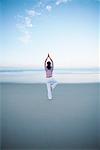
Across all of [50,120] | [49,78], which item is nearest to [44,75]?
[49,78]

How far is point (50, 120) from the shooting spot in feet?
9.32

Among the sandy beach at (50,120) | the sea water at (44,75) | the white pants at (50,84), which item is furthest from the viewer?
the sea water at (44,75)

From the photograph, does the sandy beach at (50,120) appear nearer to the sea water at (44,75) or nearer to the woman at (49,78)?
the woman at (49,78)

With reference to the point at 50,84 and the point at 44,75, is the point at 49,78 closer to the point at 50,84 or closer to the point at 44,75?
the point at 50,84

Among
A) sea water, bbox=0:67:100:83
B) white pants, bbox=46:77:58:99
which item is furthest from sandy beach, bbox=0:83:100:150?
sea water, bbox=0:67:100:83

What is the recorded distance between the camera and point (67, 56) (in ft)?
10.6

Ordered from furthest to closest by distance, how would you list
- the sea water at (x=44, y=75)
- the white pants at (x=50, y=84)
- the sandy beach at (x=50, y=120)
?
the sea water at (x=44, y=75)
the white pants at (x=50, y=84)
the sandy beach at (x=50, y=120)

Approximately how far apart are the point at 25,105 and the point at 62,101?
433mm

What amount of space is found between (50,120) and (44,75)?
64cm

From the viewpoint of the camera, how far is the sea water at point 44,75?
3241mm

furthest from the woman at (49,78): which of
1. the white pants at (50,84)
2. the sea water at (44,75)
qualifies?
the sea water at (44,75)

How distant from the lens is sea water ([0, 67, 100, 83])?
3.24 m

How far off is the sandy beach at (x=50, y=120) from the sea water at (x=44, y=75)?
23 cm

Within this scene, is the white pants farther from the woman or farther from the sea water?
the sea water
